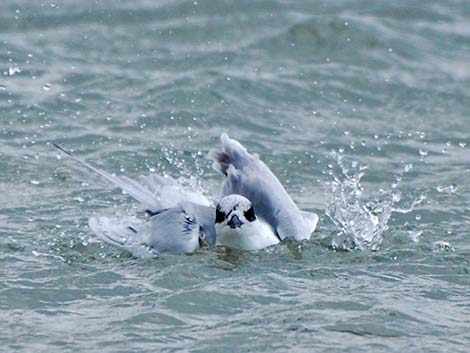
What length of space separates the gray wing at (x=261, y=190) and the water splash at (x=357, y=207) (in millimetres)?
252

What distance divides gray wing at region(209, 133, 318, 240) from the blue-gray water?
186 mm

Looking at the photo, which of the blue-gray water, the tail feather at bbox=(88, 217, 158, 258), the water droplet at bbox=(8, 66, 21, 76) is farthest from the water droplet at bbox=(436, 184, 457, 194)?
the water droplet at bbox=(8, 66, 21, 76)

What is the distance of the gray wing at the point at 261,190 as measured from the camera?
9.22m

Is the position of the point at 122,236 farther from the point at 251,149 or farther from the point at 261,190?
the point at 251,149

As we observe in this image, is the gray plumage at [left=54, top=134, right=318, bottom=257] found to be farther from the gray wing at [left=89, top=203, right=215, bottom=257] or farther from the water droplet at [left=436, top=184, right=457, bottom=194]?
the water droplet at [left=436, top=184, right=457, bottom=194]

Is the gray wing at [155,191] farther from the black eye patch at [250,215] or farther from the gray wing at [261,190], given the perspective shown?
the black eye patch at [250,215]

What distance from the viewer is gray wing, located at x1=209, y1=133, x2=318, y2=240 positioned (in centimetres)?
922

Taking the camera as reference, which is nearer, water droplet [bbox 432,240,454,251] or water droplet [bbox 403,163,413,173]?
water droplet [bbox 432,240,454,251]

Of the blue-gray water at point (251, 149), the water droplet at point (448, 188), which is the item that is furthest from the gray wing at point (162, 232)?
the water droplet at point (448, 188)

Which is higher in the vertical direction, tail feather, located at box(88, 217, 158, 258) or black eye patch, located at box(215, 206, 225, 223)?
black eye patch, located at box(215, 206, 225, 223)

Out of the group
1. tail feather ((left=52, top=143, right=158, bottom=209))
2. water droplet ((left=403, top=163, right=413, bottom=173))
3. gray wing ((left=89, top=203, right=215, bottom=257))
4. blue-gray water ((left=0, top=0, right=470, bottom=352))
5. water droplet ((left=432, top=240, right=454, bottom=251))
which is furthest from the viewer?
water droplet ((left=403, top=163, right=413, bottom=173))

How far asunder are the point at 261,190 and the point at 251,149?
2090 millimetres

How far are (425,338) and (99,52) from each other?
728 centimetres

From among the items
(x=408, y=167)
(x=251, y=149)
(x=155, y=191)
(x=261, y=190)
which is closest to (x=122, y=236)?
(x=155, y=191)
